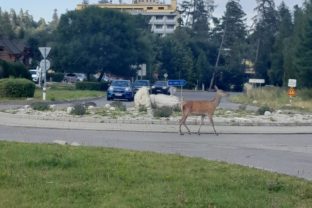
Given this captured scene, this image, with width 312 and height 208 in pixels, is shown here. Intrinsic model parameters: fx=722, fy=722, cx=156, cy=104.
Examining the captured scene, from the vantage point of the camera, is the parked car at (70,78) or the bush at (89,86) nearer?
the bush at (89,86)

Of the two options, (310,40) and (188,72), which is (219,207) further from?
(188,72)

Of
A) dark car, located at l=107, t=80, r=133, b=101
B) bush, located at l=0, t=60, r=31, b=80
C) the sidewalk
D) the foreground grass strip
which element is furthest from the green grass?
the foreground grass strip

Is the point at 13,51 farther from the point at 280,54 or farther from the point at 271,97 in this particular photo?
the point at 271,97

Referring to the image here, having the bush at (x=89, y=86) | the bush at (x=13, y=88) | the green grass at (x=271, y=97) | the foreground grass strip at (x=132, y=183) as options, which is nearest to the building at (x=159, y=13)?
the bush at (x=89, y=86)

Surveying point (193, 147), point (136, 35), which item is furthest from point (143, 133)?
point (136, 35)

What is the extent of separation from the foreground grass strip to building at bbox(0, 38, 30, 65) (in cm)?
8401

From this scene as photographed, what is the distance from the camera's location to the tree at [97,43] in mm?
79938

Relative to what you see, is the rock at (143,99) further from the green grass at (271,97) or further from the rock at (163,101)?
the green grass at (271,97)

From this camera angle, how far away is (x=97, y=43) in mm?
80250

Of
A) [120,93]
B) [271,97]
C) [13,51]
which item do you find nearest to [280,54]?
[13,51]

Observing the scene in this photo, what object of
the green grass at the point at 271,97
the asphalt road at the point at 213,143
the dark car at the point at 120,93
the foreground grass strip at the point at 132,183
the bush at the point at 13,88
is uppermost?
the foreground grass strip at the point at 132,183

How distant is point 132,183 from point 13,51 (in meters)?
92.4

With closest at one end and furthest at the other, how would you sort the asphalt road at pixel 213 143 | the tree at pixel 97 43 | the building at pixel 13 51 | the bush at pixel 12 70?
the asphalt road at pixel 213 143
the bush at pixel 12 70
the tree at pixel 97 43
the building at pixel 13 51

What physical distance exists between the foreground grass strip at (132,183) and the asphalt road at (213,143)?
2.12 meters
